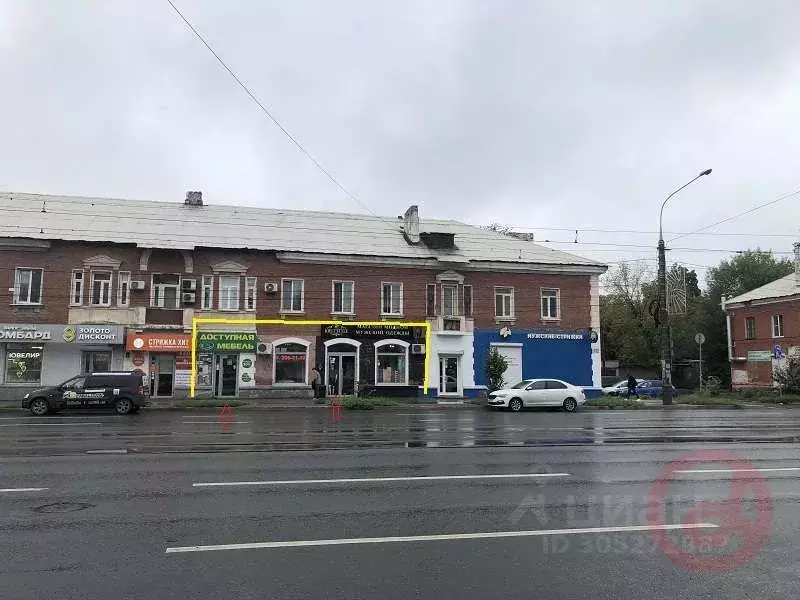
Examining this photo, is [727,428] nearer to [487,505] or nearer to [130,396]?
[487,505]

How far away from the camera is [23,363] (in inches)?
1129

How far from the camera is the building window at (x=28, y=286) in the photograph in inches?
1139

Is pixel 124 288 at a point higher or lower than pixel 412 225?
lower

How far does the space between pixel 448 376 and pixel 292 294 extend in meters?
9.10

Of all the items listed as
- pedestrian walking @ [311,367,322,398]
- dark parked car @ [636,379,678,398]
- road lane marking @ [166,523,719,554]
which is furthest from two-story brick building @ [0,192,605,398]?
road lane marking @ [166,523,719,554]

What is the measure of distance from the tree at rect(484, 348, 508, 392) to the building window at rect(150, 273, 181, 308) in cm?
1535

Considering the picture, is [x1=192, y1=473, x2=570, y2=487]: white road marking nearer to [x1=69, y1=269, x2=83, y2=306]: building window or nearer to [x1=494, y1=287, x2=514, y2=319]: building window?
[x1=69, y1=269, x2=83, y2=306]: building window

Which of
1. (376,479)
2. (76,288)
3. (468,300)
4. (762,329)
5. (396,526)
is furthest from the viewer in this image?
(762,329)

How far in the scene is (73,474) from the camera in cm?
973

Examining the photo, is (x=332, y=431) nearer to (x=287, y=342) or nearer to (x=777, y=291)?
(x=287, y=342)

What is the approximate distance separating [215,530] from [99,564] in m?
1.26

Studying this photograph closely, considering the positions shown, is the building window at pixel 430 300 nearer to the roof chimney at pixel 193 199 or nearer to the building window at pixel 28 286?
the roof chimney at pixel 193 199

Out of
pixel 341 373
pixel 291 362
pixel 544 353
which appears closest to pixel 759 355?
pixel 544 353

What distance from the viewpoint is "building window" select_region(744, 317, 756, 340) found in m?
46.1
